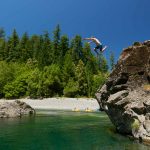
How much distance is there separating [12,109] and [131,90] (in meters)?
30.9

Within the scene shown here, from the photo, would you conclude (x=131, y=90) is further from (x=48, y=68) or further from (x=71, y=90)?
(x=48, y=68)

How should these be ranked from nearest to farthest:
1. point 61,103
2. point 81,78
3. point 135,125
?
point 135,125
point 61,103
point 81,78

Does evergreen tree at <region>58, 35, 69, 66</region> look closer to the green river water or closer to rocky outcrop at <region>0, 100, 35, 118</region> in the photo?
rocky outcrop at <region>0, 100, 35, 118</region>

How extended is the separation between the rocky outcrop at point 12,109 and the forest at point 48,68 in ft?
163

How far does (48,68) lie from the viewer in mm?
136250

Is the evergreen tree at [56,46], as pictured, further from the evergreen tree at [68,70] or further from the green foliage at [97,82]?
the green foliage at [97,82]

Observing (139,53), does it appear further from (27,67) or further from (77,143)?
(27,67)

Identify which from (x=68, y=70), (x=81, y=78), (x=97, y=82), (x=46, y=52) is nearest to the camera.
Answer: (x=97, y=82)

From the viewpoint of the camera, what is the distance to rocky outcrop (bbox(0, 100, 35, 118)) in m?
62.1

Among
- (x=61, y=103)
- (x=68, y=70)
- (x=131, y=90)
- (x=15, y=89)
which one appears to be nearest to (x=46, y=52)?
(x=68, y=70)

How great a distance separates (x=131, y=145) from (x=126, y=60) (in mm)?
10974

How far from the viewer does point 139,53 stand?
1582 inches

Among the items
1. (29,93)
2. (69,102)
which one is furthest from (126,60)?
(29,93)

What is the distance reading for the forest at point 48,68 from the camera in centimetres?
12862
